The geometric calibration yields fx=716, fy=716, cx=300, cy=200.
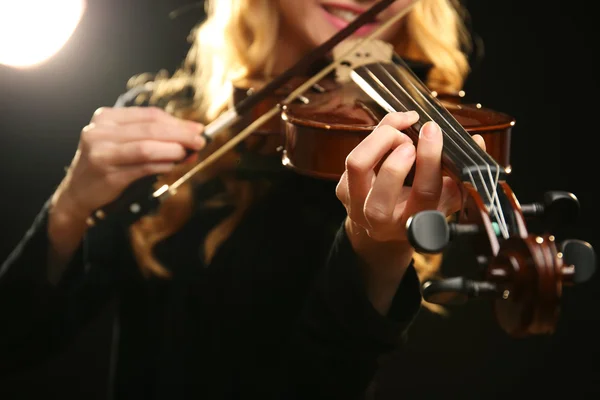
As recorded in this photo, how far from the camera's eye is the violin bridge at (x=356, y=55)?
0.95 m

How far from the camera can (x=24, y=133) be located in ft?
4.80

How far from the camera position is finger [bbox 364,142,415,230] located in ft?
1.87

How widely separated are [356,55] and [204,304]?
16.6 inches

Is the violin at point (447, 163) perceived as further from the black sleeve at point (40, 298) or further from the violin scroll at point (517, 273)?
the black sleeve at point (40, 298)

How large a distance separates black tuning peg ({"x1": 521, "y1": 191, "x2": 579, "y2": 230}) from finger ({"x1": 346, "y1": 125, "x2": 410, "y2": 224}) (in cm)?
12

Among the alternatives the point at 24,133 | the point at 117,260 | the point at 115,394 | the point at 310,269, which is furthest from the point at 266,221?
the point at 24,133

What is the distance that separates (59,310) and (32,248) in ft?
0.39

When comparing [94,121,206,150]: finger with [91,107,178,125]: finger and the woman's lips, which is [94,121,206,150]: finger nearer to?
[91,107,178,125]: finger

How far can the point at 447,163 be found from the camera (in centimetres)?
57

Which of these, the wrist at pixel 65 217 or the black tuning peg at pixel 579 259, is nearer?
the black tuning peg at pixel 579 259

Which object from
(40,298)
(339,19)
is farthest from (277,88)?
(40,298)

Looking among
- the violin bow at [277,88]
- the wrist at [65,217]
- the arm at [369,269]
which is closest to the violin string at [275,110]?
the violin bow at [277,88]

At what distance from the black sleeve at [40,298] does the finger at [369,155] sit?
0.55 meters

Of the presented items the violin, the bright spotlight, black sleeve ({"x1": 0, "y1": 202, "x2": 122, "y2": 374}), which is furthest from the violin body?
the bright spotlight
